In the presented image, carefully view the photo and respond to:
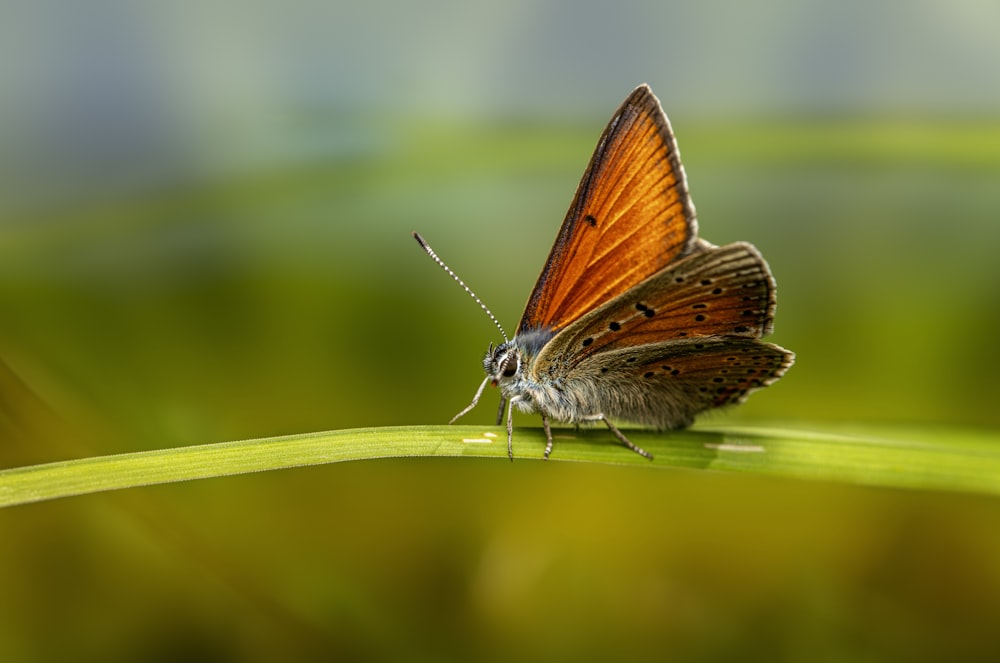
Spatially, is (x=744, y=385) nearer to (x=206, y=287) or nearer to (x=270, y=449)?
(x=270, y=449)

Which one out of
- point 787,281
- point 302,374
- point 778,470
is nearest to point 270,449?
point 302,374

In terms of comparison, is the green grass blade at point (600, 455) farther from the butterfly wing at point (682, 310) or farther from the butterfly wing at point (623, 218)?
the butterfly wing at point (623, 218)

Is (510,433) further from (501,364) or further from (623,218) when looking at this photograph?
(623,218)

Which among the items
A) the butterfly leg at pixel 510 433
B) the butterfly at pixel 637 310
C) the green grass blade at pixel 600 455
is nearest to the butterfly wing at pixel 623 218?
the butterfly at pixel 637 310

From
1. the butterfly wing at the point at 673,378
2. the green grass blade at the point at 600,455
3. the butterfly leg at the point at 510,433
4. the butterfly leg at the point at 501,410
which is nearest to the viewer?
the green grass blade at the point at 600,455

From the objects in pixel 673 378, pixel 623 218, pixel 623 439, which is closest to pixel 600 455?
pixel 623 439

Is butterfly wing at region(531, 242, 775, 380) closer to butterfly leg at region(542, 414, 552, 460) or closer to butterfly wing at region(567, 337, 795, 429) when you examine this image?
butterfly wing at region(567, 337, 795, 429)

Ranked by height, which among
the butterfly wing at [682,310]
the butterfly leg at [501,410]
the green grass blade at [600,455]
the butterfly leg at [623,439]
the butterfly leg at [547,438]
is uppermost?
the butterfly wing at [682,310]
